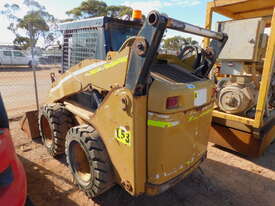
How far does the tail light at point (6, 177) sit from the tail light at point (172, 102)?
4.37 ft

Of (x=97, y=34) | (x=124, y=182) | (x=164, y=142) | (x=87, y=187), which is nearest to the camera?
(x=164, y=142)

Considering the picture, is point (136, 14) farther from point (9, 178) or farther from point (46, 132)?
point (46, 132)

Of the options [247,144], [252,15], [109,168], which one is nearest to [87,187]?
[109,168]

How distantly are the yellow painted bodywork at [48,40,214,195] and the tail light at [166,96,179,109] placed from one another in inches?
1.4

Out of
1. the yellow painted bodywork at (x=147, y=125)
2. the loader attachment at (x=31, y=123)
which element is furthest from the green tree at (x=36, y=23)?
the yellow painted bodywork at (x=147, y=125)

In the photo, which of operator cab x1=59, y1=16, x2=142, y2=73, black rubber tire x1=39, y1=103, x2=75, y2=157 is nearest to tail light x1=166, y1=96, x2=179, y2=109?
operator cab x1=59, y1=16, x2=142, y2=73

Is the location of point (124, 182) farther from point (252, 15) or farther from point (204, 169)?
point (252, 15)

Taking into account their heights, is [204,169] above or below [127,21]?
below

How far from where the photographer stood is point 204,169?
3.31 metres

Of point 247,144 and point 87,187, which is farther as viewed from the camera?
point 247,144

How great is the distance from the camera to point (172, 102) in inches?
71.0

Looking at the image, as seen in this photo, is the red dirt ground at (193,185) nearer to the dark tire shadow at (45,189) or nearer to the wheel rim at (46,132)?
the dark tire shadow at (45,189)

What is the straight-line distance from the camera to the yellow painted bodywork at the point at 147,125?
1812 mm

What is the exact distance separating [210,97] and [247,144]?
6.25 feet
